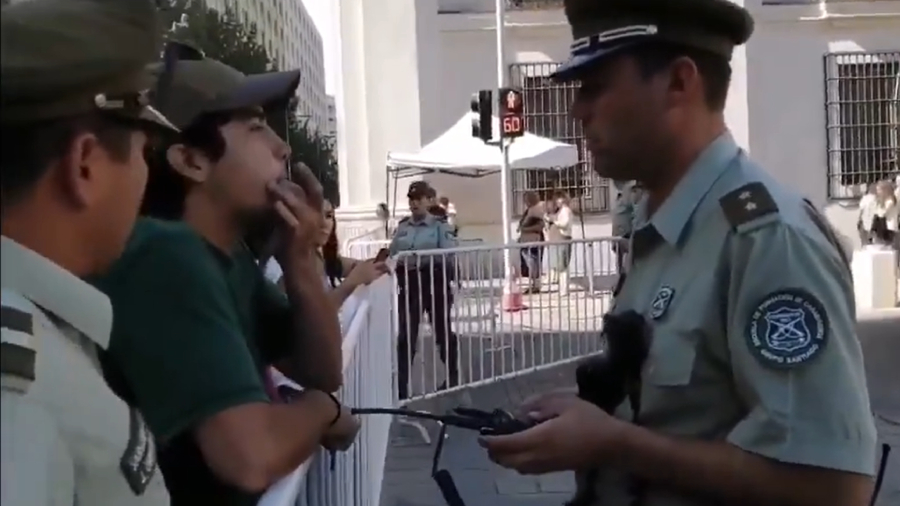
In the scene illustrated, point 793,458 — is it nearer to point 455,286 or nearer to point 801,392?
point 801,392

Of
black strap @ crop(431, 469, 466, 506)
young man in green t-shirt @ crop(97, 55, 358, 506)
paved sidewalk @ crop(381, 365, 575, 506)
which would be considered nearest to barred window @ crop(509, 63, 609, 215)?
paved sidewalk @ crop(381, 365, 575, 506)

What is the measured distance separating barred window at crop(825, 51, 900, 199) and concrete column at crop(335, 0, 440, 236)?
7.51m

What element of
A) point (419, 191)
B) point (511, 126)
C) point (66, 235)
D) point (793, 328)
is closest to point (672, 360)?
point (793, 328)

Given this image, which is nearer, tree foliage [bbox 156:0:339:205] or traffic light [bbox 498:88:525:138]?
tree foliage [bbox 156:0:339:205]

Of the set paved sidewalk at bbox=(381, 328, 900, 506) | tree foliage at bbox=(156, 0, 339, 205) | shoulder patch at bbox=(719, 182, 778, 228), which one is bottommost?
paved sidewalk at bbox=(381, 328, 900, 506)

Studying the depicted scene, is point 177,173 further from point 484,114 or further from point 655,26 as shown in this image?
point 484,114

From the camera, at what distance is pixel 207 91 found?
7.66 feet

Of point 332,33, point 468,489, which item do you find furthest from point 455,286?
point 332,33

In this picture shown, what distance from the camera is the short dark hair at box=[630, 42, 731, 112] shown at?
186cm

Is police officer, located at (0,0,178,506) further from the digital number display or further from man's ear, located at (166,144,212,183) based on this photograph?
the digital number display

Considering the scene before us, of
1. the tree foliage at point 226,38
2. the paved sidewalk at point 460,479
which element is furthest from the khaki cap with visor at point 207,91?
the tree foliage at point 226,38

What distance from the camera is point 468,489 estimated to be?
265 inches

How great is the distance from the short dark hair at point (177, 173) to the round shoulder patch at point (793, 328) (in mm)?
1170

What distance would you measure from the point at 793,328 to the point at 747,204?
8.3 inches
